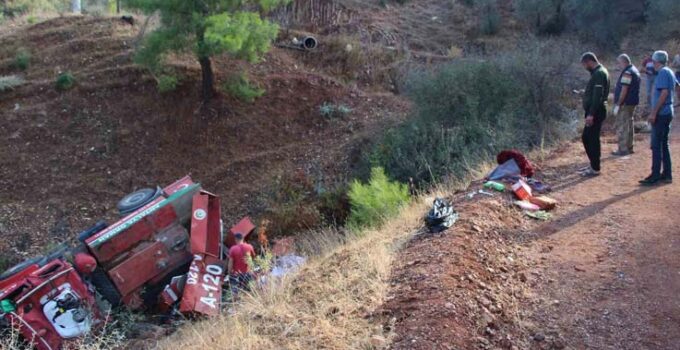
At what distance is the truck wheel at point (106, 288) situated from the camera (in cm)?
912

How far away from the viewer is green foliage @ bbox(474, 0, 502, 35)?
2664cm

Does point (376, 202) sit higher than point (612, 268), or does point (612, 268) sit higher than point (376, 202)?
point (612, 268)

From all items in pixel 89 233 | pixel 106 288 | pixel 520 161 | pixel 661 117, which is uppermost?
pixel 661 117

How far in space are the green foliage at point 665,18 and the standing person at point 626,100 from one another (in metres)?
14.8

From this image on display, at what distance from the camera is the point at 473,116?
43.8ft

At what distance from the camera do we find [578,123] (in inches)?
507

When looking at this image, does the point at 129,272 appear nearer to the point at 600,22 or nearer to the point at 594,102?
the point at 594,102

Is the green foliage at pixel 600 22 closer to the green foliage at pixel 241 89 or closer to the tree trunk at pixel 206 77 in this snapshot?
the green foliage at pixel 241 89

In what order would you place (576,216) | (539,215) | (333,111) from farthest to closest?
(333,111) → (539,215) → (576,216)

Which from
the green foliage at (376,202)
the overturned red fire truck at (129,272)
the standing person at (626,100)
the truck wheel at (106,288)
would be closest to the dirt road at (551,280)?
the standing person at (626,100)

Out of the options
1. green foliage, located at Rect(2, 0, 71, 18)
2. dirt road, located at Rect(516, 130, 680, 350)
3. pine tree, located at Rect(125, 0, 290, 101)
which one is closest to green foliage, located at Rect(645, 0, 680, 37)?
pine tree, located at Rect(125, 0, 290, 101)

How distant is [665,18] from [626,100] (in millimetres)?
15970

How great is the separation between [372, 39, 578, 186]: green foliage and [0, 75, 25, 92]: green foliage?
→ 1031 cm

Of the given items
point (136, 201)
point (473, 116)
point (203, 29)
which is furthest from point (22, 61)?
point (473, 116)
